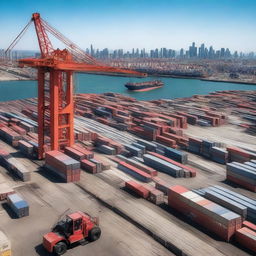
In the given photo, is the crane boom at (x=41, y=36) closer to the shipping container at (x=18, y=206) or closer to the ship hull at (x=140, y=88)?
the shipping container at (x=18, y=206)

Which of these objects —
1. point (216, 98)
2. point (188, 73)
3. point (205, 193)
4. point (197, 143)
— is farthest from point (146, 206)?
point (188, 73)

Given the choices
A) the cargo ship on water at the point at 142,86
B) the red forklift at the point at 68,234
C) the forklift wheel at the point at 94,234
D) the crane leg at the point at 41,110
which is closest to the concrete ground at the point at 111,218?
the forklift wheel at the point at 94,234

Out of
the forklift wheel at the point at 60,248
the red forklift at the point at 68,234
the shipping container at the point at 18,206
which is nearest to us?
the forklift wheel at the point at 60,248

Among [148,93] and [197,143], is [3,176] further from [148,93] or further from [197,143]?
[148,93]

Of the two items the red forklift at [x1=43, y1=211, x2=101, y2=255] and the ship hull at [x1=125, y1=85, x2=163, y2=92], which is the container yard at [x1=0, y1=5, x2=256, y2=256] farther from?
the ship hull at [x1=125, y1=85, x2=163, y2=92]

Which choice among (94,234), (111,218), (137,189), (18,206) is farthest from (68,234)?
(137,189)

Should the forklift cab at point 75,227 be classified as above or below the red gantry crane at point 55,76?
below

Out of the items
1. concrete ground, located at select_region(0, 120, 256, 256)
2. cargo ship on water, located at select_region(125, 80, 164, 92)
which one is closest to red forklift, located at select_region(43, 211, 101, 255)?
concrete ground, located at select_region(0, 120, 256, 256)
